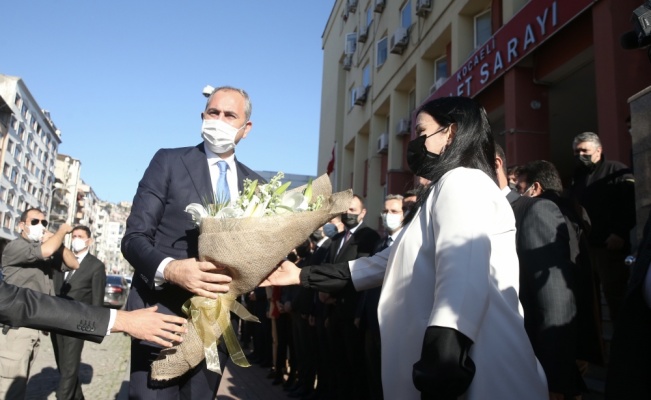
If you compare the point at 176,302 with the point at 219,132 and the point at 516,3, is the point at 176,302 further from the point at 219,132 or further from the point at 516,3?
the point at 516,3

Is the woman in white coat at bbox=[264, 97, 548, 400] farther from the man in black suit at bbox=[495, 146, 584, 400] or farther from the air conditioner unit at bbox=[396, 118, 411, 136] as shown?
the air conditioner unit at bbox=[396, 118, 411, 136]

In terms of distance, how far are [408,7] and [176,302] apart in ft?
52.9

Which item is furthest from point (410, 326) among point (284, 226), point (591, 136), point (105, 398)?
point (105, 398)

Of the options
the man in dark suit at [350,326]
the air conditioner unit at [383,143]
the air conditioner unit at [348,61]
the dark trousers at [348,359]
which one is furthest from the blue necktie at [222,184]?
the air conditioner unit at [348,61]

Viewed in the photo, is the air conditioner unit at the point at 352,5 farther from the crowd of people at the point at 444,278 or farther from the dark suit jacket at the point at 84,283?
the crowd of people at the point at 444,278

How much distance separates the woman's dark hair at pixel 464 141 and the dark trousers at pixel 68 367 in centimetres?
540

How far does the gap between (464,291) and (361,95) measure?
20208 millimetres

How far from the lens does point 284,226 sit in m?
2.27

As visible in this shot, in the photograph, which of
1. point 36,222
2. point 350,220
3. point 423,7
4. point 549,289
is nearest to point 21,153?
point 423,7

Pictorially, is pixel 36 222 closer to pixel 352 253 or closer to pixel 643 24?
pixel 352 253

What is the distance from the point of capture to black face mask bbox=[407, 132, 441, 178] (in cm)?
230

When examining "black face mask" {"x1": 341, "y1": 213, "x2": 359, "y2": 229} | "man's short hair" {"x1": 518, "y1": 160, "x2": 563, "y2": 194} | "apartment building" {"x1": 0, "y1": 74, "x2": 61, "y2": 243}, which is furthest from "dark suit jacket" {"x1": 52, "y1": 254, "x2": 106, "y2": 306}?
"apartment building" {"x1": 0, "y1": 74, "x2": 61, "y2": 243}

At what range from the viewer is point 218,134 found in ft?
9.40

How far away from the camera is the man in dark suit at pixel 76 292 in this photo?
6.07 metres
